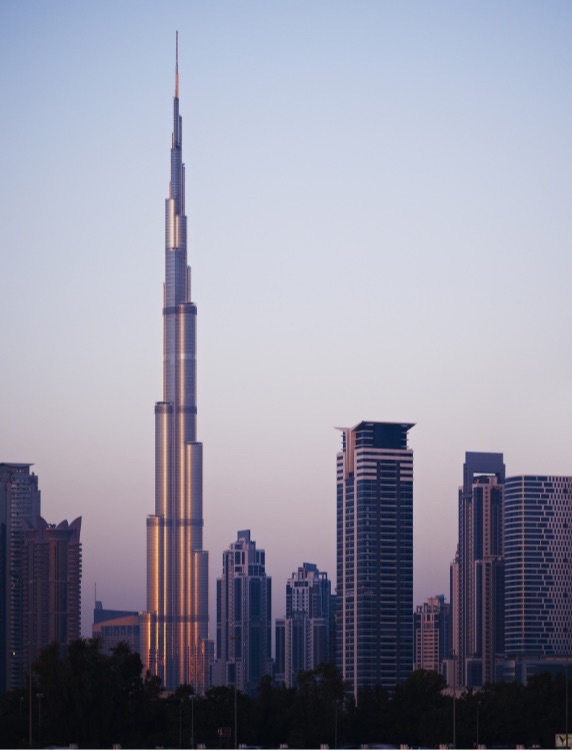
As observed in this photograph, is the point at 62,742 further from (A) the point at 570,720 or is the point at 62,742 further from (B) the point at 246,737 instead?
(A) the point at 570,720

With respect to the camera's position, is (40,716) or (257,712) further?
(257,712)

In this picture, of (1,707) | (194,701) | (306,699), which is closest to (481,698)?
(306,699)

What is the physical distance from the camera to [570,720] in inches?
4168

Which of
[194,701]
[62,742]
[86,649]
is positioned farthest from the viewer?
[194,701]

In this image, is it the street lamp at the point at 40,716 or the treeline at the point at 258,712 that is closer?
the street lamp at the point at 40,716

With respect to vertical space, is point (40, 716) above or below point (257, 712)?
above

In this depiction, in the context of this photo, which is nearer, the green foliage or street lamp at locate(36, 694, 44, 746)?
street lamp at locate(36, 694, 44, 746)

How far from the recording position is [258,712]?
110 m

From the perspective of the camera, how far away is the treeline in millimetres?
96812

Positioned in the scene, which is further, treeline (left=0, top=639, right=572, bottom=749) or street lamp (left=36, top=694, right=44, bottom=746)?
treeline (left=0, top=639, right=572, bottom=749)

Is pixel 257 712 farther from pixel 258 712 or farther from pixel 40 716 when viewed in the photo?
pixel 40 716

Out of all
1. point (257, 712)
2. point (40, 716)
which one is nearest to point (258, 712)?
point (257, 712)

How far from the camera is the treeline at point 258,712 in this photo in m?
96.8

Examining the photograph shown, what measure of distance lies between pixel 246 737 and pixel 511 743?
1702 centimetres
